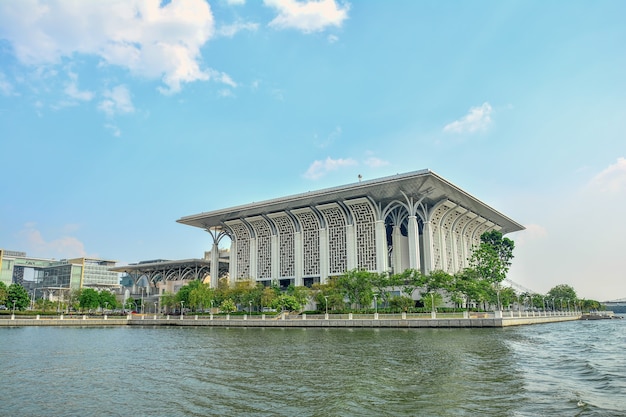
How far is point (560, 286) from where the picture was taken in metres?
108

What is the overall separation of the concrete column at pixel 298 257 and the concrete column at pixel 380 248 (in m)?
13.1

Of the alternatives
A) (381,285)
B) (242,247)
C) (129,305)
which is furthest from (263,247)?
(129,305)

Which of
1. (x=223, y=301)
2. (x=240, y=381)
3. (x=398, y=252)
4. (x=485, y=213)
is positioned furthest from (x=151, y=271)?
(x=240, y=381)

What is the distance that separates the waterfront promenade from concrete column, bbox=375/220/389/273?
14.2 meters

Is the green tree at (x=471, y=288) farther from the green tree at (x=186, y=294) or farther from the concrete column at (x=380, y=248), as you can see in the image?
the green tree at (x=186, y=294)

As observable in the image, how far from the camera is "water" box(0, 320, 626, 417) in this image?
12.6m

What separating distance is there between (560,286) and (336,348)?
96.6 meters

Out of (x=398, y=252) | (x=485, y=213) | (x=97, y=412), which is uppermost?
(x=485, y=213)

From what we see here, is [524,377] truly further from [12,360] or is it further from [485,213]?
[485,213]

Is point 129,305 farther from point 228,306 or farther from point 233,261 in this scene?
point 228,306

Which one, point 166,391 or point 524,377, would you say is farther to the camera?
point 524,377

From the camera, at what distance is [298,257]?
74.7 meters

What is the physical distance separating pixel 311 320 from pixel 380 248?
702 inches

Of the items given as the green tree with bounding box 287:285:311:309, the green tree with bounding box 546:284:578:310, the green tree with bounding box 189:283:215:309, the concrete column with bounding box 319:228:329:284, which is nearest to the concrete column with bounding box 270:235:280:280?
the concrete column with bounding box 319:228:329:284
